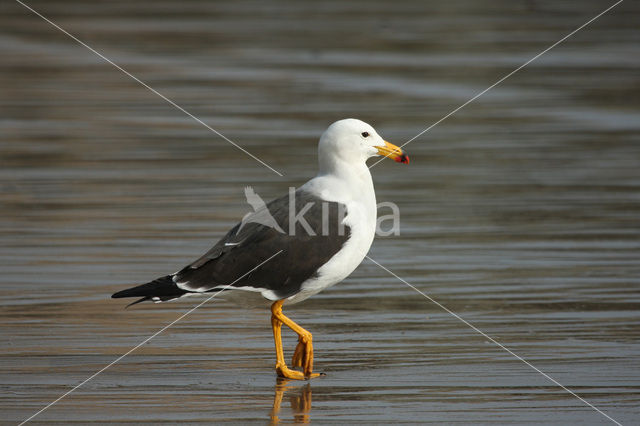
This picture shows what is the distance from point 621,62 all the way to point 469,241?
10.3 m

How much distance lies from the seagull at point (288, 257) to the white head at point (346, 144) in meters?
0.18

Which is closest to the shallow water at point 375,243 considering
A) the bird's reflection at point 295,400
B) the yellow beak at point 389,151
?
the bird's reflection at point 295,400

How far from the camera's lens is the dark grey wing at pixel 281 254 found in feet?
20.3

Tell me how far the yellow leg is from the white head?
84 centimetres

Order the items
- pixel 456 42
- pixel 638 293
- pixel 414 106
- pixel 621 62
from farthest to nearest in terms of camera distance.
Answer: pixel 456 42 → pixel 621 62 → pixel 414 106 → pixel 638 293

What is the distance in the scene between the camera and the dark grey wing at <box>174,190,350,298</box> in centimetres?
620

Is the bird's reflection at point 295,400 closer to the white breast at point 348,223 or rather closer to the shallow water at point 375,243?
the shallow water at point 375,243

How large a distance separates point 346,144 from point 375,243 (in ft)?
8.63

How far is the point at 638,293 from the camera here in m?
7.43

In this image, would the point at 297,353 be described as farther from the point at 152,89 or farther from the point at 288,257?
Answer: the point at 152,89

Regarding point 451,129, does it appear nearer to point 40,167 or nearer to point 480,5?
point 40,167

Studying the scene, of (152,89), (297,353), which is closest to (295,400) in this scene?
(297,353)

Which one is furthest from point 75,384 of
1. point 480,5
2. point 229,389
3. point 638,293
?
point 480,5

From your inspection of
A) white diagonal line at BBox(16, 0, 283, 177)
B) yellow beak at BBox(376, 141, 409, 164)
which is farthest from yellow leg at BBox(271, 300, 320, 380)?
white diagonal line at BBox(16, 0, 283, 177)
